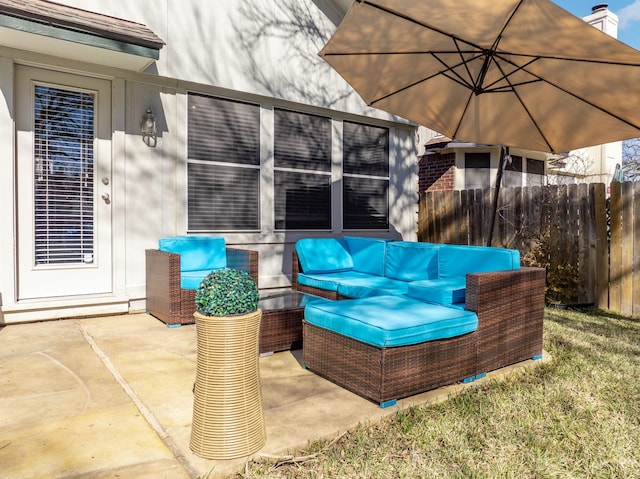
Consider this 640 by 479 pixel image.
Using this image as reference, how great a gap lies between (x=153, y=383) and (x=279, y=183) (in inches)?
144

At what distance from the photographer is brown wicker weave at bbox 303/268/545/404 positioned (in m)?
2.49

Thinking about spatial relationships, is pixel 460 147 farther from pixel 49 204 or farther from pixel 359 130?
pixel 49 204

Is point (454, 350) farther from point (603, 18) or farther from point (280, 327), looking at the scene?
point (603, 18)

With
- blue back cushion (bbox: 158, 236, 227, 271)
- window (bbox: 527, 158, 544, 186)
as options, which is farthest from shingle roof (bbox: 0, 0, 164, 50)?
window (bbox: 527, 158, 544, 186)

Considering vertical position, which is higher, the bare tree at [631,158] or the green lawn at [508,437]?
the bare tree at [631,158]

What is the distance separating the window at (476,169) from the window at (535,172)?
1581mm

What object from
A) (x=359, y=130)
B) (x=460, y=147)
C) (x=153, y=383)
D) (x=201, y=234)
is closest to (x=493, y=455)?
(x=153, y=383)

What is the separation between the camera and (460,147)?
1009 centimetres

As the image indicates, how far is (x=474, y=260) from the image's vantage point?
393 centimetres

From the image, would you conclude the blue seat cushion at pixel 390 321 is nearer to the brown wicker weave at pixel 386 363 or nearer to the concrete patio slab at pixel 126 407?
the brown wicker weave at pixel 386 363

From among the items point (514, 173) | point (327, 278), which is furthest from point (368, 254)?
point (514, 173)

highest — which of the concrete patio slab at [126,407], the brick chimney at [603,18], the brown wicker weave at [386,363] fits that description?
the brick chimney at [603,18]

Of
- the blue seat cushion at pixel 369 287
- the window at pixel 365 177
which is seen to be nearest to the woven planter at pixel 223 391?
the blue seat cushion at pixel 369 287

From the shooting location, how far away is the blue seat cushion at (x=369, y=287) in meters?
4.05
